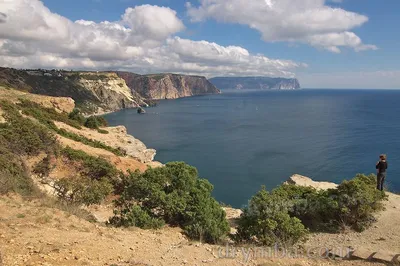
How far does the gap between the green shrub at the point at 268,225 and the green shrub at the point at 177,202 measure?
0.99m

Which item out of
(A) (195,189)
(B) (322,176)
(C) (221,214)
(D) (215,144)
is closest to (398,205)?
(C) (221,214)

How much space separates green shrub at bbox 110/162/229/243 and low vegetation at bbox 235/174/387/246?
145cm

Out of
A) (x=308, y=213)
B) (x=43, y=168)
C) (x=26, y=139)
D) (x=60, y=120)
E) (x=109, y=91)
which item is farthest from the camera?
(x=109, y=91)

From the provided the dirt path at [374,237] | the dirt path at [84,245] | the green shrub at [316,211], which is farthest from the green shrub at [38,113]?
the dirt path at [374,237]

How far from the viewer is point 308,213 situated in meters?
16.4

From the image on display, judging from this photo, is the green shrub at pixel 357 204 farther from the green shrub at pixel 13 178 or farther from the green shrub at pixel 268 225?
the green shrub at pixel 13 178

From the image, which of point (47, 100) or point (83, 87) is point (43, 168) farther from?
point (83, 87)

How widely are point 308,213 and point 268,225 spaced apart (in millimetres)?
4942

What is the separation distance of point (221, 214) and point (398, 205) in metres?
10.0

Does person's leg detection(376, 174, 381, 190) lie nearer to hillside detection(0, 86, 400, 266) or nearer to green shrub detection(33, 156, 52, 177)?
hillside detection(0, 86, 400, 266)

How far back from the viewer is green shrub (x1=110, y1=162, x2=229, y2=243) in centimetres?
1241

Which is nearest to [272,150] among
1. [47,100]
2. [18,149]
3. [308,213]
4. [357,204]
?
[47,100]

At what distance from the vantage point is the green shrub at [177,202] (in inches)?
488

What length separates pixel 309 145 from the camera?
199 ft
